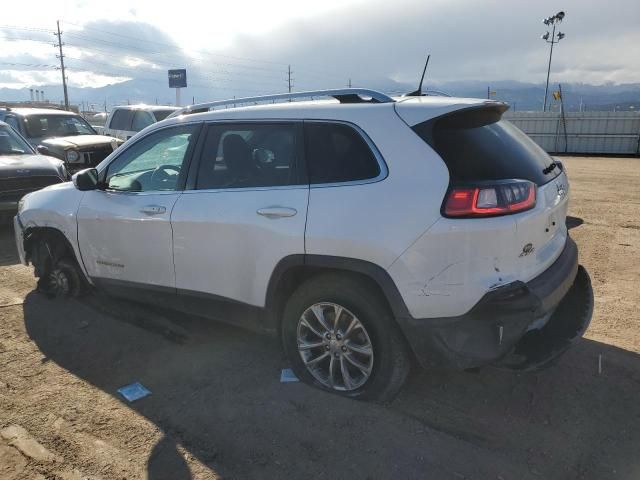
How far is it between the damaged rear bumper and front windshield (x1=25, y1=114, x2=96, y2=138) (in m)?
11.0

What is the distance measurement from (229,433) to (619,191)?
35.7 feet

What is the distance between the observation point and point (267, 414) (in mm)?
3062

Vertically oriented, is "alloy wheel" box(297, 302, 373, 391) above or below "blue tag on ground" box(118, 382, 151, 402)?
above

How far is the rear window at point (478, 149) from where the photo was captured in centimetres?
265

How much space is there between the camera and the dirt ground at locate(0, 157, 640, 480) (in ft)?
8.57

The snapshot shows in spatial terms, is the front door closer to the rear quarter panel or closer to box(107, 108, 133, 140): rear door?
the rear quarter panel

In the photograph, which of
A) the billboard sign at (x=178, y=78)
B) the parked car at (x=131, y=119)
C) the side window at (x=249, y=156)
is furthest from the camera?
the billboard sign at (x=178, y=78)

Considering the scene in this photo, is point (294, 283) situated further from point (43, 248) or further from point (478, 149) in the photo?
point (43, 248)

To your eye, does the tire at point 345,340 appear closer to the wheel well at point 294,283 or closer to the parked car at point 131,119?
the wheel well at point 294,283

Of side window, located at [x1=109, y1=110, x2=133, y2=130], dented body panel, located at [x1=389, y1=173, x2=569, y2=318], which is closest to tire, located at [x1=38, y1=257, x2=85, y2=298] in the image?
dented body panel, located at [x1=389, y1=173, x2=569, y2=318]

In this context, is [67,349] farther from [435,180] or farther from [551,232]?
[551,232]

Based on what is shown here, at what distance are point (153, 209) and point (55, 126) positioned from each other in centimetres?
932

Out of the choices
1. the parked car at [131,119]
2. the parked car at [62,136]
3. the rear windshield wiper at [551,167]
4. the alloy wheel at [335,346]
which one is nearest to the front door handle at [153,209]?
the alloy wheel at [335,346]

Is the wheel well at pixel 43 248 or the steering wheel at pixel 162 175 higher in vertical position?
the steering wheel at pixel 162 175
